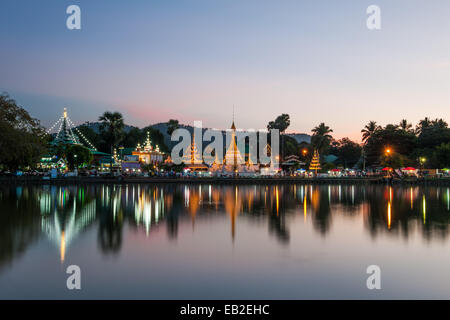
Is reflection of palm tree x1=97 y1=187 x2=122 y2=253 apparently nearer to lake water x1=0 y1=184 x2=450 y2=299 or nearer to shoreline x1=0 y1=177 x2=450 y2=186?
lake water x1=0 y1=184 x2=450 y2=299

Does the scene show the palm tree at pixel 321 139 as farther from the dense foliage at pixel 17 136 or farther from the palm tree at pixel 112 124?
the dense foliage at pixel 17 136

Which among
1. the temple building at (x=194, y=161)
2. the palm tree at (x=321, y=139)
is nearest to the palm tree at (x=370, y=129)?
the palm tree at (x=321, y=139)

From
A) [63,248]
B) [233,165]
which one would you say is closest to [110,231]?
[63,248]

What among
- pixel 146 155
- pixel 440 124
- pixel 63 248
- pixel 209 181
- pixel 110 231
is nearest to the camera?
pixel 63 248

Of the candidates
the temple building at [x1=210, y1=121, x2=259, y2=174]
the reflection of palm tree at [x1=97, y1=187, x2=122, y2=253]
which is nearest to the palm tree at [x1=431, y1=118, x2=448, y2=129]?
the temple building at [x1=210, y1=121, x2=259, y2=174]

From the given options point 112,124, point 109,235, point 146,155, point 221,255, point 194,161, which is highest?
point 112,124

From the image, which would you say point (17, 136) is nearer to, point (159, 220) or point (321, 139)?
point (159, 220)

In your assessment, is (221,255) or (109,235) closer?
(221,255)

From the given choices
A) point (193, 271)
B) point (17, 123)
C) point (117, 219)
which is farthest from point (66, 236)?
point (17, 123)

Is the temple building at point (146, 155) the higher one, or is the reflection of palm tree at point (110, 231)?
the temple building at point (146, 155)

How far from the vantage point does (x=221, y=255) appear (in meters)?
11.0

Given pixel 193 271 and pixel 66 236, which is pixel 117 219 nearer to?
pixel 66 236

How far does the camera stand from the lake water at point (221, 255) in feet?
25.9
